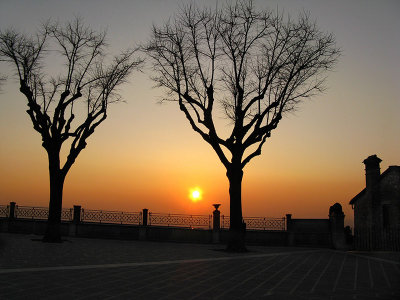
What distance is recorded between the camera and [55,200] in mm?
19438

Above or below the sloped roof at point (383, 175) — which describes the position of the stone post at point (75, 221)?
below

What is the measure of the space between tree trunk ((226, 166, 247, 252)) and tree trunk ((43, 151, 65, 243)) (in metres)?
8.60

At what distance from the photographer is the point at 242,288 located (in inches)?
335

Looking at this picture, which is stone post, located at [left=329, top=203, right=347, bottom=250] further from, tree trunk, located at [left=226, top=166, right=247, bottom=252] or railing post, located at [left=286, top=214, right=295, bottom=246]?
tree trunk, located at [left=226, top=166, right=247, bottom=252]

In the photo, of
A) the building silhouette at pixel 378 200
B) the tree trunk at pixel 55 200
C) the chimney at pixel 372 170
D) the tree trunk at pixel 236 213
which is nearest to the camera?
the tree trunk at pixel 236 213

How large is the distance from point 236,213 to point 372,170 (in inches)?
656

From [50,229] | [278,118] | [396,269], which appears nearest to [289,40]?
[278,118]

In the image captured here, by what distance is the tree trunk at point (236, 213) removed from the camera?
1805cm

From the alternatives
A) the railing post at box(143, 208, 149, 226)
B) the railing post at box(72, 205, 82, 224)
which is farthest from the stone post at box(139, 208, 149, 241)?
the railing post at box(72, 205, 82, 224)

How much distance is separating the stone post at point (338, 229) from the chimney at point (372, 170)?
9626 mm

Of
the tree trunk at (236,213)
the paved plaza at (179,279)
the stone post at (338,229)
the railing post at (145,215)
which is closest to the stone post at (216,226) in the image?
the railing post at (145,215)

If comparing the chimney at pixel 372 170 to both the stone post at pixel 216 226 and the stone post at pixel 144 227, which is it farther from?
the stone post at pixel 144 227

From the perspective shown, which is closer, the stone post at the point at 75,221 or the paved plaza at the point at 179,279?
the paved plaza at the point at 179,279

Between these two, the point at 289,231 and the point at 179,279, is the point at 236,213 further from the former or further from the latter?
the point at 179,279
